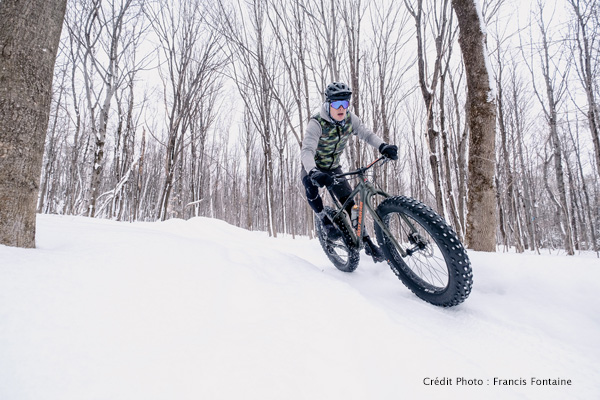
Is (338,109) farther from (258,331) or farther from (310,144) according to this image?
(258,331)

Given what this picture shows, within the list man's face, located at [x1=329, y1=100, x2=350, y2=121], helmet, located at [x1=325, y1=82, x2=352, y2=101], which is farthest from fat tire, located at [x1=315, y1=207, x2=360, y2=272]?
helmet, located at [x1=325, y1=82, x2=352, y2=101]

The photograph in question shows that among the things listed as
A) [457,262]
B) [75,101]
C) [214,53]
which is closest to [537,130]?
[214,53]

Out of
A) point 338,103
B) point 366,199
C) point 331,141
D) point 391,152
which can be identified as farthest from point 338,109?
point 366,199

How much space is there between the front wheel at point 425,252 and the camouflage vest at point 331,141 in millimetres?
955

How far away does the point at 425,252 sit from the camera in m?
1.95

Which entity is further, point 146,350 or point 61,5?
point 61,5

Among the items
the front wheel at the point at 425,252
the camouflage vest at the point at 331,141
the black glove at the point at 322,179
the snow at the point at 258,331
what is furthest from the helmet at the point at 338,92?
the snow at the point at 258,331

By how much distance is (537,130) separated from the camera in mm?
15641

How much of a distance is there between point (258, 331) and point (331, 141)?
→ 2067mm

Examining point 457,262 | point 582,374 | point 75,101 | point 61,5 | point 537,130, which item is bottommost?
point 582,374

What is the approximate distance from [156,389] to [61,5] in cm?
217

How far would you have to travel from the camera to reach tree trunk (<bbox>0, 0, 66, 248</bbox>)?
1338mm

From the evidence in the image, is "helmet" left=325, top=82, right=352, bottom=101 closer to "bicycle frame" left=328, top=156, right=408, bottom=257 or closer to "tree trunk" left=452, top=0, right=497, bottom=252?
"bicycle frame" left=328, top=156, right=408, bottom=257

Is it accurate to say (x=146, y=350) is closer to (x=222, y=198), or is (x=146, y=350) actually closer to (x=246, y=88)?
(x=246, y=88)
